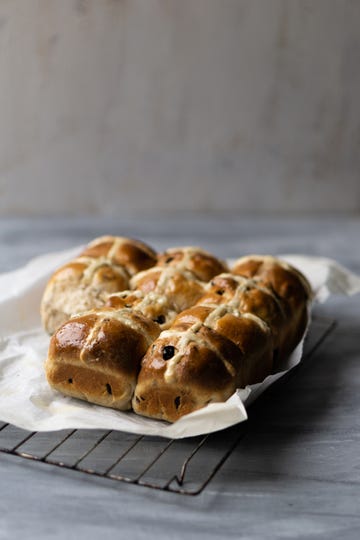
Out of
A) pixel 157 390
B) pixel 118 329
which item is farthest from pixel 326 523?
pixel 118 329

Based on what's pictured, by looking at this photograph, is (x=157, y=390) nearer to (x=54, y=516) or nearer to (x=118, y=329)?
(x=118, y=329)

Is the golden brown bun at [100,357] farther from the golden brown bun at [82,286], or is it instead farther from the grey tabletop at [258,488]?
the golden brown bun at [82,286]

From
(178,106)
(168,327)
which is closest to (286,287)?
(168,327)

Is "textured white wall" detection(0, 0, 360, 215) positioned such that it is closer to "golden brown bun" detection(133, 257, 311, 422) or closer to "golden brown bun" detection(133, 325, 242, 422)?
"golden brown bun" detection(133, 257, 311, 422)

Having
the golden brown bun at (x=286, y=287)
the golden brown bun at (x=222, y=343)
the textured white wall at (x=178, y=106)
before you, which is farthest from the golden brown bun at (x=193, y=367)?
the textured white wall at (x=178, y=106)

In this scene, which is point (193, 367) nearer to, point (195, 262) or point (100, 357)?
point (100, 357)

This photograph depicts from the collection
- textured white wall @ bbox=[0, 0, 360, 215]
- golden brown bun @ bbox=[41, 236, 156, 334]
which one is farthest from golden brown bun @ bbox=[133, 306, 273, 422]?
textured white wall @ bbox=[0, 0, 360, 215]
